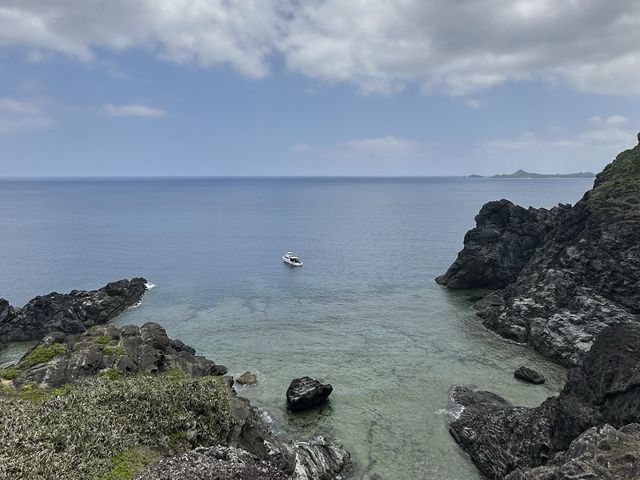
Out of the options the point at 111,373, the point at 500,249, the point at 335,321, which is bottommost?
the point at 335,321

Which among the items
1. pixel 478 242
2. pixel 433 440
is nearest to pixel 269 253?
pixel 478 242

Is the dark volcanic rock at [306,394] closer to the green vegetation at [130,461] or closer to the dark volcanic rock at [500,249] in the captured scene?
the green vegetation at [130,461]

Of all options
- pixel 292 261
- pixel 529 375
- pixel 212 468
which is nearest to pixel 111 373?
pixel 212 468

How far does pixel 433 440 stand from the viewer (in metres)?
35.8

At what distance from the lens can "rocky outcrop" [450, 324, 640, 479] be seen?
29625 mm

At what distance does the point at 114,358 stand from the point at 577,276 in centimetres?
5530

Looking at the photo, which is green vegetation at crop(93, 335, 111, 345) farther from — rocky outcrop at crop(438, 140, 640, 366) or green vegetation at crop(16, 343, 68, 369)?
rocky outcrop at crop(438, 140, 640, 366)

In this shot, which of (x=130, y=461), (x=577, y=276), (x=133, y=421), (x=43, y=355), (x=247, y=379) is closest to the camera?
(x=130, y=461)

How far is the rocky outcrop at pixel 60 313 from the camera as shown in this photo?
62.4 metres

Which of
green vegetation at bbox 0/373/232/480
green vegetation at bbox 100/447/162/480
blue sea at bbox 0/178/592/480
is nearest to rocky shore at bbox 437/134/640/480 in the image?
blue sea at bbox 0/178/592/480

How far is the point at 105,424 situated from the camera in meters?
24.7

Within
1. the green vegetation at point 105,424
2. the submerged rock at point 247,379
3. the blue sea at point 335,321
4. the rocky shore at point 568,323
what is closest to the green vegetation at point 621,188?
the rocky shore at point 568,323

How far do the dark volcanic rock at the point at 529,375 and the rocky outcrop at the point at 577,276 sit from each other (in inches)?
227

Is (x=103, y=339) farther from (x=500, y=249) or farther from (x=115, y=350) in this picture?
(x=500, y=249)
